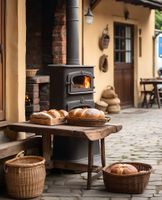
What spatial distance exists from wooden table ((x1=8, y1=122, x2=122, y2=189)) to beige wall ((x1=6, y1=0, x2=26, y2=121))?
13.4 inches

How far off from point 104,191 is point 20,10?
7.57ft

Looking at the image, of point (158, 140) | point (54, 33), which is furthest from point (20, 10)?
point (54, 33)

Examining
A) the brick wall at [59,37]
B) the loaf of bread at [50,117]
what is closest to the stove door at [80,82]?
the loaf of bread at [50,117]

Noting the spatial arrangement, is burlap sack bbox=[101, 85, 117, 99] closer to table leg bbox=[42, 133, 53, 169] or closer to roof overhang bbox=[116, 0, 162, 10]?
roof overhang bbox=[116, 0, 162, 10]

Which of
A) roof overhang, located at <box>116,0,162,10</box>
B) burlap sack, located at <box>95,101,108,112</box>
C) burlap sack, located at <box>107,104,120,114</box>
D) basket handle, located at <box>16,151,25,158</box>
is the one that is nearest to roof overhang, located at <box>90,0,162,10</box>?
roof overhang, located at <box>116,0,162,10</box>

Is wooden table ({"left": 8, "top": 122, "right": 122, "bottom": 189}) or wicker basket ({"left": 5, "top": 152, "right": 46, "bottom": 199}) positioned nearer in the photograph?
wicker basket ({"left": 5, "top": 152, "right": 46, "bottom": 199})

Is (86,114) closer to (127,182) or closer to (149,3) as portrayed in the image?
(127,182)

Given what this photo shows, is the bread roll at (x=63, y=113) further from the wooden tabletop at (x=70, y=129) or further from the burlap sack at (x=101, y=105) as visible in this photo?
the burlap sack at (x=101, y=105)

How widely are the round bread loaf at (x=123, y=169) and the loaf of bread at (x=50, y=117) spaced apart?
808mm

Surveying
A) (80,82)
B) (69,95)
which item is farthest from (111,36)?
(69,95)

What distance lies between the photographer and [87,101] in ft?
21.1

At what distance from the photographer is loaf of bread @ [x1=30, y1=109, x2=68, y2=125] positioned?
221 inches

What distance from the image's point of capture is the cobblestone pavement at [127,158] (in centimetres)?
524

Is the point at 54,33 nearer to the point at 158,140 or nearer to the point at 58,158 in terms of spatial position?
the point at 158,140
